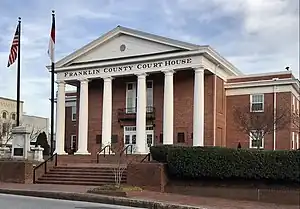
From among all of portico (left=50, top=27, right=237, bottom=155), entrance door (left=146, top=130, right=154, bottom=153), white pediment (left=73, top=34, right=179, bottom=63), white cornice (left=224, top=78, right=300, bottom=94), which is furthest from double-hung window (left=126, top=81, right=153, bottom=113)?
white cornice (left=224, top=78, right=300, bottom=94)

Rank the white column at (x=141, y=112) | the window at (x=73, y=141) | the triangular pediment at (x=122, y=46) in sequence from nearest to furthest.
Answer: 1. the triangular pediment at (x=122, y=46)
2. the white column at (x=141, y=112)
3. the window at (x=73, y=141)

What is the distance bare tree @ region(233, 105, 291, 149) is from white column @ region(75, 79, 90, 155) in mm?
12320

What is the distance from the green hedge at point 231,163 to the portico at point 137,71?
1374 centimetres

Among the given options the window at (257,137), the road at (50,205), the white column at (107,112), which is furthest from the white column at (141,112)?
the road at (50,205)

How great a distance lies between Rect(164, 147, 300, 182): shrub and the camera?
18125mm

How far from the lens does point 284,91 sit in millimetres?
37062

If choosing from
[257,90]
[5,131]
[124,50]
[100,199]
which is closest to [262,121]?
[257,90]

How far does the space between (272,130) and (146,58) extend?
10.9m

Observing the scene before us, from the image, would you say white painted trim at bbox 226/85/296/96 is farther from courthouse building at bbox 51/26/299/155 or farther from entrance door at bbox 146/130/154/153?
entrance door at bbox 146/130/154/153

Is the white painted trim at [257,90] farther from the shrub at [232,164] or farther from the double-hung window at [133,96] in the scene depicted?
the shrub at [232,164]

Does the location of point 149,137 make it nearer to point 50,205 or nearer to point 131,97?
point 131,97

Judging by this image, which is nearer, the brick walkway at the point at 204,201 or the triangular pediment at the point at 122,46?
the brick walkway at the point at 204,201

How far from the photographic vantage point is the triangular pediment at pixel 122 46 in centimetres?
3600

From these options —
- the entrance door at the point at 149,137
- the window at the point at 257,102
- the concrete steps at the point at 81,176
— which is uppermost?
the window at the point at 257,102
